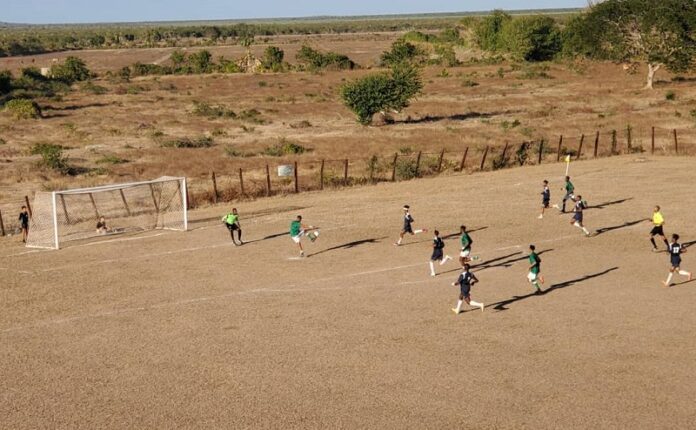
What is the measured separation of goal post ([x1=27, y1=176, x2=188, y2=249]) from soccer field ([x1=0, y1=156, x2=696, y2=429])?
3.80ft

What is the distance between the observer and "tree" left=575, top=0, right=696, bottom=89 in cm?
8238

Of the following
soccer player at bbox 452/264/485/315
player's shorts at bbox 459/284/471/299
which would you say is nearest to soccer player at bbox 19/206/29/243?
soccer player at bbox 452/264/485/315

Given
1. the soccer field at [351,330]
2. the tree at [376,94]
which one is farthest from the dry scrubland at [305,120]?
the soccer field at [351,330]

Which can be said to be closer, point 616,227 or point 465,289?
point 465,289

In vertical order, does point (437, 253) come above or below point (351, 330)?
above

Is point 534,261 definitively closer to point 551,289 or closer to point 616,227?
point 551,289

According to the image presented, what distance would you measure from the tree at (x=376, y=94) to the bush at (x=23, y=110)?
27872 millimetres

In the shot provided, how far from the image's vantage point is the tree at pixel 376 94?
6412 centimetres

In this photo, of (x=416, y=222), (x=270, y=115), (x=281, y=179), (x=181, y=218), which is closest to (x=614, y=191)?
(x=416, y=222)

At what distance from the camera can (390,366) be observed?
705 inches

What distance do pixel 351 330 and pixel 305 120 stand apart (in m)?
49.8

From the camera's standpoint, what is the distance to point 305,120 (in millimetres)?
68812

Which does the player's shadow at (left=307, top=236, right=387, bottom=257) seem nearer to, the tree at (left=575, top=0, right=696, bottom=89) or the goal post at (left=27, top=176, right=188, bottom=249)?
the goal post at (left=27, top=176, right=188, bottom=249)

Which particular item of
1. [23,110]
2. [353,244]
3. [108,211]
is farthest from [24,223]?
[23,110]
